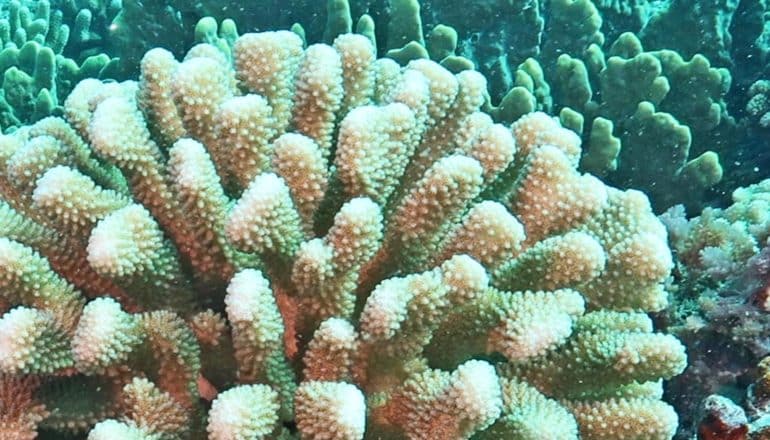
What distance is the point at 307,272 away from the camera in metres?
1.84

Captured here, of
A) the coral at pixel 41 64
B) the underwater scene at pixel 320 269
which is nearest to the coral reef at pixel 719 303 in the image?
the underwater scene at pixel 320 269

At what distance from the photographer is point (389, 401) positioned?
6.28ft

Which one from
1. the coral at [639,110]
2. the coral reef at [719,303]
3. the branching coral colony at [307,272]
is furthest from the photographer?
the coral at [639,110]

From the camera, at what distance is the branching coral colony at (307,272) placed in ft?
5.84

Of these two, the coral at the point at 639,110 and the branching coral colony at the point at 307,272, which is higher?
the coral at the point at 639,110

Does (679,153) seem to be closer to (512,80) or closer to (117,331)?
(512,80)

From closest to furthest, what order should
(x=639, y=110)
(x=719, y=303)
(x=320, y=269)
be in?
(x=320, y=269)
(x=719, y=303)
(x=639, y=110)

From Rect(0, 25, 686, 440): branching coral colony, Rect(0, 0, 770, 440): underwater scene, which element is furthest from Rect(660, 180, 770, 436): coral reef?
Rect(0, 25, 686, 440): branching coral colony

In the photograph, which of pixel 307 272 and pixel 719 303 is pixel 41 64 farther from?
pixel 719 303

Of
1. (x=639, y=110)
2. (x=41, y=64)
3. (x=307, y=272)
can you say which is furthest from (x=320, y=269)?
(x=41, y=64)

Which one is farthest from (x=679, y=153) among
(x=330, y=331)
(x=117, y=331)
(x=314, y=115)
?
(x=117, y=331)

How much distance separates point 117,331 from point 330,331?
48 centimetres

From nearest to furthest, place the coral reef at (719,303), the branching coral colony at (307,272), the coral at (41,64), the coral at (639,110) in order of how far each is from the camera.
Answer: the branching coral colony at (307,272) → the coral reef at (719,303) → the coral at (639,110) → the coral at (41,64)

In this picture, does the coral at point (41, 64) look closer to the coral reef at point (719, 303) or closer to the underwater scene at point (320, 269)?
the underwater scene at point (320, 269)
